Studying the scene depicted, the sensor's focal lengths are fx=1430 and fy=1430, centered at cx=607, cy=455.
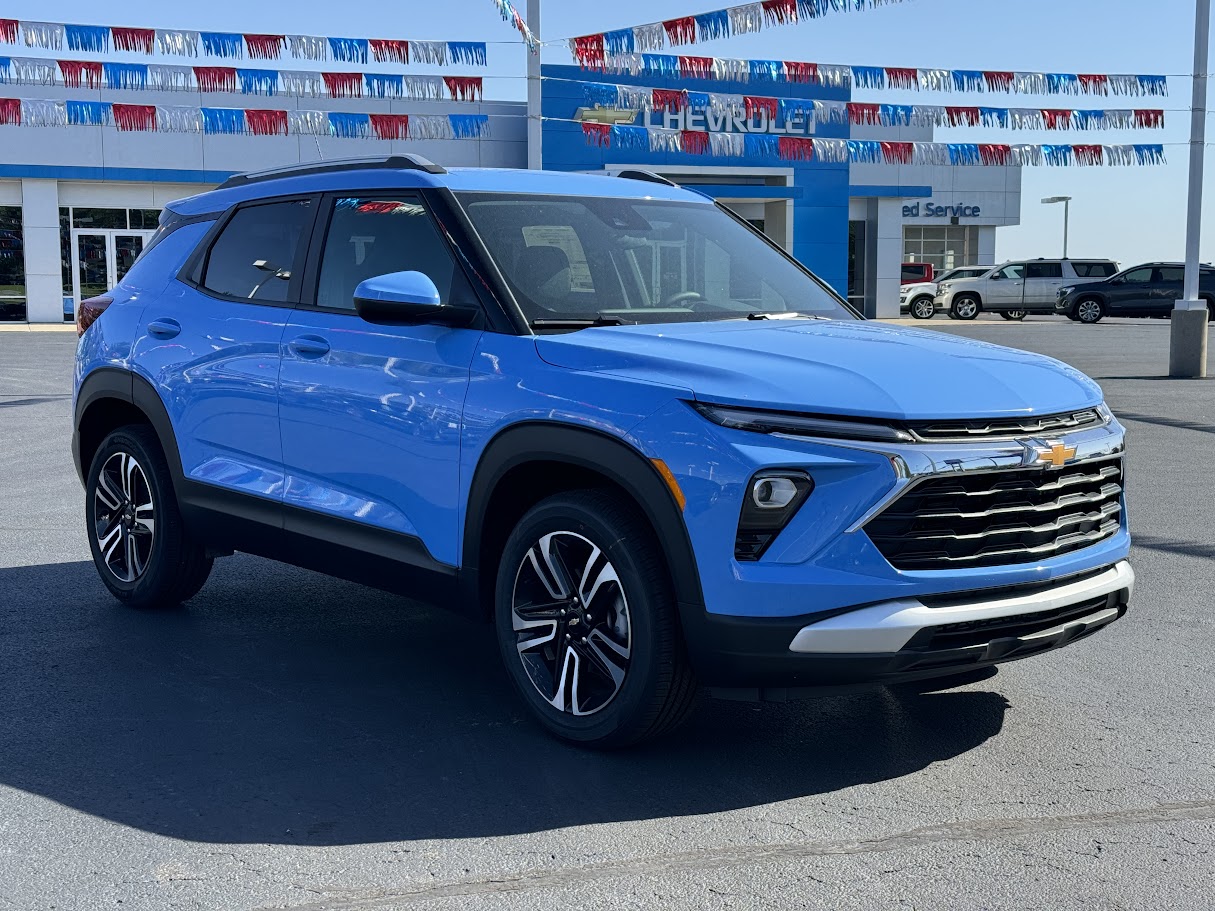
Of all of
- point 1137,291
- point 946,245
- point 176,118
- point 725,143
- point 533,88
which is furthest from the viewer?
point 946,245

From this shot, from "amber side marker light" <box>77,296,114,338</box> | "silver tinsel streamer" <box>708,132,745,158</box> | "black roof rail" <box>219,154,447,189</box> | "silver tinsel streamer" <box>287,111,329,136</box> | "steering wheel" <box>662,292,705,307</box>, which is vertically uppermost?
"silver tinsel streamer" <box>287,111,329,136</box>

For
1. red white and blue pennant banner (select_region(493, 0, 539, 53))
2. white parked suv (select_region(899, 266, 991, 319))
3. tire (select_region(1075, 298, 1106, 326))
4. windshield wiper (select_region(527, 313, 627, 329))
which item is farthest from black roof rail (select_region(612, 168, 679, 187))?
white parked suv (select_region(899, 266, 991, 319))

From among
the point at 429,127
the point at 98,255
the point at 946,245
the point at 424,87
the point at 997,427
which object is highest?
the point at 424,87

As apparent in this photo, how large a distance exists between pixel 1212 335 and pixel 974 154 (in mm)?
14118

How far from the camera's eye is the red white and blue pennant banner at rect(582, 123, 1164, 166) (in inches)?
820

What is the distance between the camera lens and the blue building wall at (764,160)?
37531 millimetres

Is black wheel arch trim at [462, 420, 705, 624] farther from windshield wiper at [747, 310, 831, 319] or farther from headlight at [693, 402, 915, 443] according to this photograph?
windshield wiper at [747, 310, 831, 319]

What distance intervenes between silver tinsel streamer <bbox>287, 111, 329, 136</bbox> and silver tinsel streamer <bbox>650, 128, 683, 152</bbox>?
4.60 metres

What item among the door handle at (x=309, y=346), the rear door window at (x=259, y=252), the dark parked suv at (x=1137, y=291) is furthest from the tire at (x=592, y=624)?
the dark parked suv at (x=1137, y=291)

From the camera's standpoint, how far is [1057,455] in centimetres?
417

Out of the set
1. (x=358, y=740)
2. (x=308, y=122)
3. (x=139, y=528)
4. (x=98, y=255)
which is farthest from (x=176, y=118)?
(x=98, y=255)

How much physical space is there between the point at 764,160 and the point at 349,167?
118 ft

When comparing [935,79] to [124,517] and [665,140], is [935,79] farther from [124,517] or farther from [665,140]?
[124,517]

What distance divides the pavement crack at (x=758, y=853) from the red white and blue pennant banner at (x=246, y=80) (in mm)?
16566
